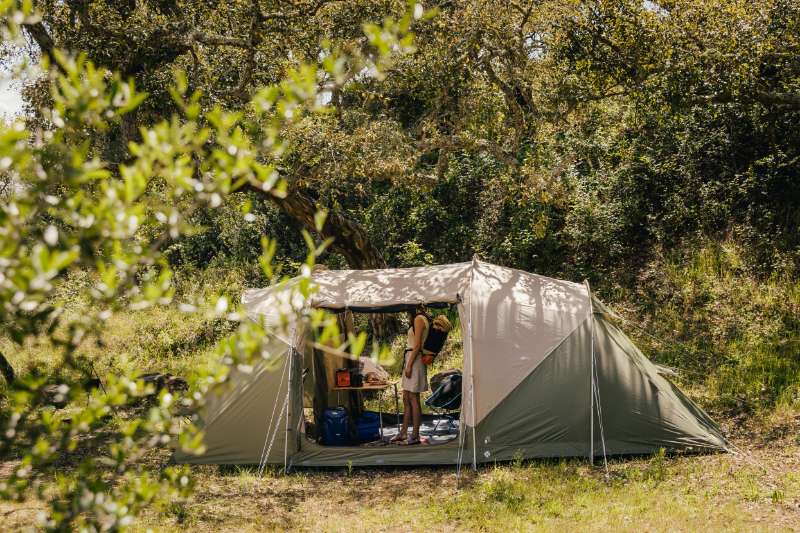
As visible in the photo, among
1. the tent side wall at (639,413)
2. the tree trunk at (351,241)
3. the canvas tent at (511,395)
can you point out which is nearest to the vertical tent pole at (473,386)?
the canvas tent at (511,395)

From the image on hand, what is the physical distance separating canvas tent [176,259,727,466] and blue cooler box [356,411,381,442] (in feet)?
2.92

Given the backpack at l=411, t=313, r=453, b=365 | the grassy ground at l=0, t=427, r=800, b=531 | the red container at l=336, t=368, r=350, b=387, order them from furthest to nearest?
the red container at l=336, t=368, r=350, b=387 < the backpack at l=411, t=313, r=453, b=365 < the grassy ground at l=0, t=427, r=800, b=531

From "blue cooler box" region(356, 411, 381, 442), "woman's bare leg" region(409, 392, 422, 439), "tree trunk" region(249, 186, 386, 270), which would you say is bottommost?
"blue cooler box" region(356, 411, 381, 442)

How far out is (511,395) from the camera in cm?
779

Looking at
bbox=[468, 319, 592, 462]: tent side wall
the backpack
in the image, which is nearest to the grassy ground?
bbox=[468, 319, 592, 462]: tent side wall

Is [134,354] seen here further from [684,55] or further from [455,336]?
[684,55]

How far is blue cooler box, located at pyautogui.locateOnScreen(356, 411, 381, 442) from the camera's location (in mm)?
8875

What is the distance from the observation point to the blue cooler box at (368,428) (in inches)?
349

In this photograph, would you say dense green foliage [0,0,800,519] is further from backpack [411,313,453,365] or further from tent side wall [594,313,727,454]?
backpack [411,313,453,365]

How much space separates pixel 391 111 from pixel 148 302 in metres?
14.7

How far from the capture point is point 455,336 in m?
13.8

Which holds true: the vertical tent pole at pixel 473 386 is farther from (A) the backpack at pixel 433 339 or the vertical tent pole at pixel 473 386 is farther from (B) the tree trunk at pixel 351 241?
(B) the tree trunk at pixel 351 241

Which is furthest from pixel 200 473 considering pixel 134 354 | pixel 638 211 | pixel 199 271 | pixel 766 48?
pixel 199 271

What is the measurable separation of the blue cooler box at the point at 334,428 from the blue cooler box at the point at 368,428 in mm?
309
